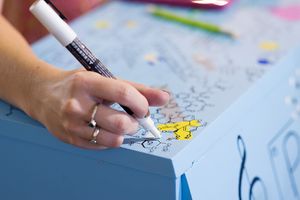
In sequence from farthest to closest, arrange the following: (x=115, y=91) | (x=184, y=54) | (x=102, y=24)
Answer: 1. (x=102, y=24)
2. (x=184, y=54)
3. (x=115, y=91)

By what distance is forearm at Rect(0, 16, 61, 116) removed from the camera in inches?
22.0

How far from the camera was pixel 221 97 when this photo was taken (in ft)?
2.02

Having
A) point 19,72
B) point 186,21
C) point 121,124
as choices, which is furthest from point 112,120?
point 186,21

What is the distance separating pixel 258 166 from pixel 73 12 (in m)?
0.30

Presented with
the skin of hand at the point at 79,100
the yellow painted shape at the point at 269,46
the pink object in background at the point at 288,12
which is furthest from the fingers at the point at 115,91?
the pink object in background at the point at 288,12

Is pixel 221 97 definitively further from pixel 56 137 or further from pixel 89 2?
pixel 89 2

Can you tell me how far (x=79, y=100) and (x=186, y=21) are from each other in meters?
0.37

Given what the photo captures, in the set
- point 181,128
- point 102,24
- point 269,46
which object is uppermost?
point 102,24

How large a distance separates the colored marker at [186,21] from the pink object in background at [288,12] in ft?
0.34

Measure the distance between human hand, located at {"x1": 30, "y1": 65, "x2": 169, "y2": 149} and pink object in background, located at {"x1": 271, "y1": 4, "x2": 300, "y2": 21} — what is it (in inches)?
15.0

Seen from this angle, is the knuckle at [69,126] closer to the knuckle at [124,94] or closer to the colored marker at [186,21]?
the knuckle at [124,94]

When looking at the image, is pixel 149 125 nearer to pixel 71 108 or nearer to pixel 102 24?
pixel 71 108

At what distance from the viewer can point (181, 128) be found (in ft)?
1.81

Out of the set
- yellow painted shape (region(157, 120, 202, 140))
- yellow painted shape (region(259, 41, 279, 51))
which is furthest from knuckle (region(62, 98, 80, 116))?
yellow painted shape (region(259, 41, 279, 51))
